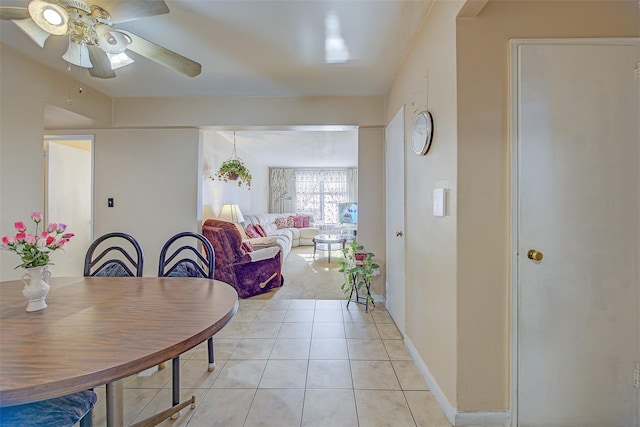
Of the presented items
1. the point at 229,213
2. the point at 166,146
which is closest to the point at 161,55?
the point at 166,146

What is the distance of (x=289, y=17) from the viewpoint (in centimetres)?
172

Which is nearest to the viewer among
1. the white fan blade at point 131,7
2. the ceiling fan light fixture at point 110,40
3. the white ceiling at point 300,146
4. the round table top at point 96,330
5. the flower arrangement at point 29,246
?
the round table top at point 96,330

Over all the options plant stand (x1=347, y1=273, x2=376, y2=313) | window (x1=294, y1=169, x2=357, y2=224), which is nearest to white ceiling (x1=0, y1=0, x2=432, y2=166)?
plant stand (x1=347, y1=273, x2=376, y2=313)

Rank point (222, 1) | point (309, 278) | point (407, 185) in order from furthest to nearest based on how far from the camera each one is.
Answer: point (309, 278) → point (407, 185) → point (222, 1)

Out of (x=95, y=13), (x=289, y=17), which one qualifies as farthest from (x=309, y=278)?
(x=95, y=13)

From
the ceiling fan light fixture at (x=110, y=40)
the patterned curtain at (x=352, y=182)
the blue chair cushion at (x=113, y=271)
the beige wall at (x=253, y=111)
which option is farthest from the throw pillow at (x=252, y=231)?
the ceiling fan light fixture at (x=110, y=40)

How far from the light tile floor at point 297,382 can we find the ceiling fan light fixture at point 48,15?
6.57 ft

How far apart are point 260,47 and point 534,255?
7.52ft

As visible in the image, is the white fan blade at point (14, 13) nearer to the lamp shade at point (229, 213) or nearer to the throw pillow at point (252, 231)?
the lamp shade at point (229, 213)

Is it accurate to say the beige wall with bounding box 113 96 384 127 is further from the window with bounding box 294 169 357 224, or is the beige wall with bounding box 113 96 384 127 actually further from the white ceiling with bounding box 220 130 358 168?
the window with bounding box 294 169 357 224

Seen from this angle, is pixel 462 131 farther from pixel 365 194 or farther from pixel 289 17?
pixel 365 194

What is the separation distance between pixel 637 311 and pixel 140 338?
225 centimetres

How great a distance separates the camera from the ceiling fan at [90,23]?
3.89 ft

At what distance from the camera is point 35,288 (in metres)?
1.13
